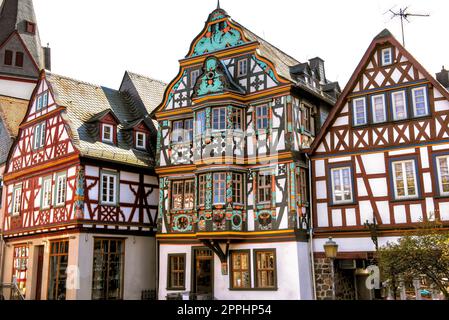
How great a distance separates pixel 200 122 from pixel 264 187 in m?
4.41

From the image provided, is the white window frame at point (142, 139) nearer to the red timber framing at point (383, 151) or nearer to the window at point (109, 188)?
Answer: the window at point (109, 188)

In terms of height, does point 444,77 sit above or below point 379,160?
above

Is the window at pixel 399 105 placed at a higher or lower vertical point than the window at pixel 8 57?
lower

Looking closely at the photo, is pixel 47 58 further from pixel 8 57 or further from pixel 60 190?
pixel 60 190

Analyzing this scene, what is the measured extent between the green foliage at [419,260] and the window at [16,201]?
70.2ft

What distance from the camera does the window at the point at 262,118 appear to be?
2361cm

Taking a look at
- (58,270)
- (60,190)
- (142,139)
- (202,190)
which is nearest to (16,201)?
(60,190)

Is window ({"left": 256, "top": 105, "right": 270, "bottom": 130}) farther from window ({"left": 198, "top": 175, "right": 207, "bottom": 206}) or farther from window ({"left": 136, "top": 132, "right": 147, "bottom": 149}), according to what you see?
window ({"left": 136, "top": 132, "right": 147, "bottom": 149})

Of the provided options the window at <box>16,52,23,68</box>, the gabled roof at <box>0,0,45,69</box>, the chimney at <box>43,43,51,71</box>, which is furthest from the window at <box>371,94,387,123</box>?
the chimney at <box>43,43,51,71</box>

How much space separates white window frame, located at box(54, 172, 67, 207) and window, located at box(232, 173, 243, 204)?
28.2 feet

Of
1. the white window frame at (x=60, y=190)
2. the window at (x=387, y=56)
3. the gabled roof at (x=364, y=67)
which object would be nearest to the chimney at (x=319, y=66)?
the gabled roof at (x=364, y=67)

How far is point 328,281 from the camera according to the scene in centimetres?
2162
